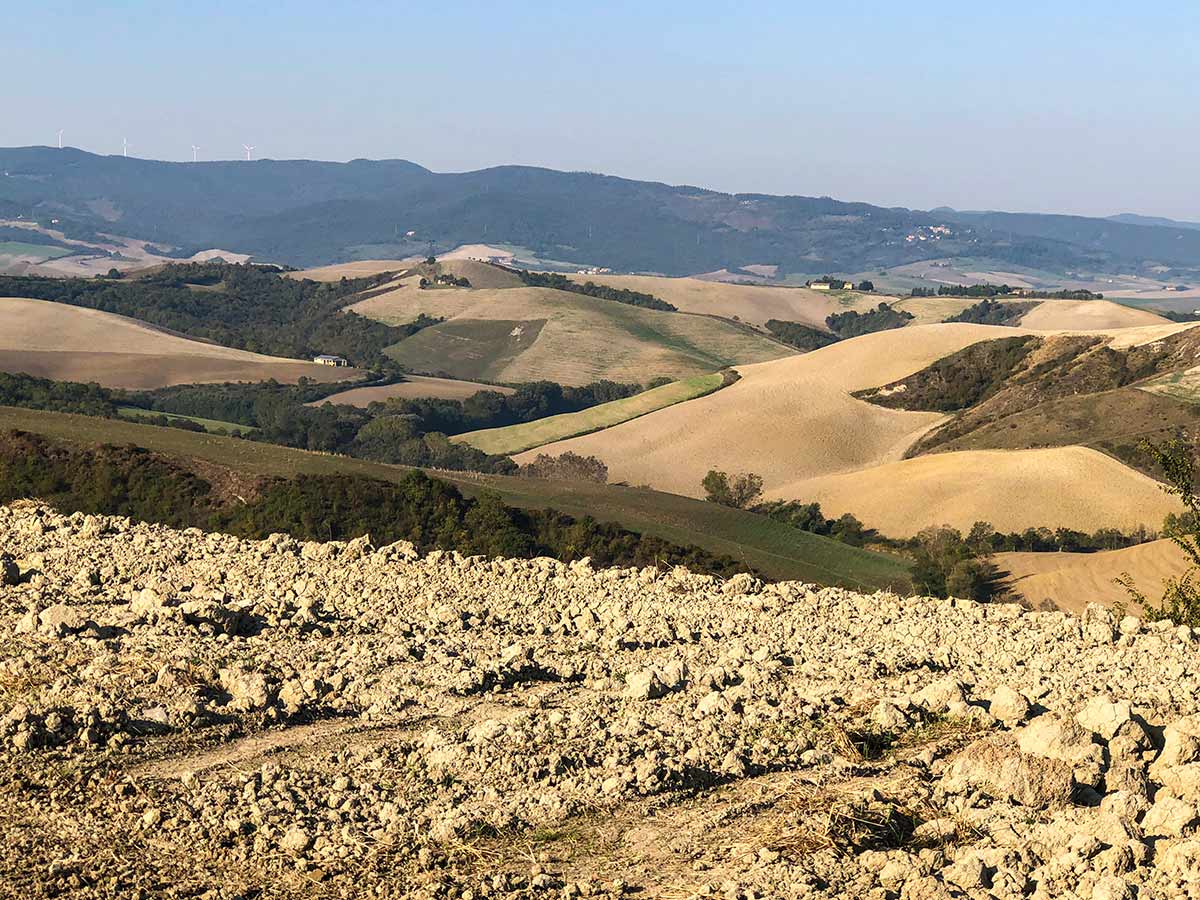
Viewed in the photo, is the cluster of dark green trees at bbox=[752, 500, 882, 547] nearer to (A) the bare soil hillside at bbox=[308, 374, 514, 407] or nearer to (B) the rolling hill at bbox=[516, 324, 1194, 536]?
(B) the rolling hill at bbox=[516, 324, 1194, 536]

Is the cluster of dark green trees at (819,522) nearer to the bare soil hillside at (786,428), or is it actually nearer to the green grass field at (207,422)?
the bare soil hillside at (786,428)

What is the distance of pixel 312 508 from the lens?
37.6 m

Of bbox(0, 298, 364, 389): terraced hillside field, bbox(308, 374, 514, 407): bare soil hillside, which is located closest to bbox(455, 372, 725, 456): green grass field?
bbox(308, 374, 514, 407): bare soil hillside

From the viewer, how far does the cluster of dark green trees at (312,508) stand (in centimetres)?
3581

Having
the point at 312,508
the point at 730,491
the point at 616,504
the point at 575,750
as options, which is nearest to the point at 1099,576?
the point at 616,504

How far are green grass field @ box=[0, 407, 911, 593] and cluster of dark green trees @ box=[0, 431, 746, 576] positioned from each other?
10.4 ft

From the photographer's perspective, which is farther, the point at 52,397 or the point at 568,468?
the point at 568,468

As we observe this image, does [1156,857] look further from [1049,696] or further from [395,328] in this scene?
[395,328]

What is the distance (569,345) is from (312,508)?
139827 mm

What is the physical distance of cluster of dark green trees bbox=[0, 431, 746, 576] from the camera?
117 feet

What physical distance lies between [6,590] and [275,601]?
8.48ft

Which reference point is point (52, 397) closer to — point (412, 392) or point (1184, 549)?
point (412, 392)

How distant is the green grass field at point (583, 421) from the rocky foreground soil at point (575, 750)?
96.2 m

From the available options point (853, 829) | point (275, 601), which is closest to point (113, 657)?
point (275, 601)
